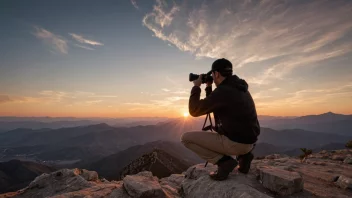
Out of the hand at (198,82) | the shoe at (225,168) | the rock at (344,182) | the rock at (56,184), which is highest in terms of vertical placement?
the hand at (198,82)

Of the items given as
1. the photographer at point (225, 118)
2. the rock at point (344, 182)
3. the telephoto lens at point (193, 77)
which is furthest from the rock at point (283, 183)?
the telephoto lens at point (193, 77)

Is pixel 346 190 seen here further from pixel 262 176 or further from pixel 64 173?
pixel 64 173

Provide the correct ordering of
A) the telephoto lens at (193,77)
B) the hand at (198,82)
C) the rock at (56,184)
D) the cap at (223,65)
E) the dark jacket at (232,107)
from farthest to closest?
the rock at (56,184), the telephoto lens at (193,77), the hand at (198,82), the cap at (223,65), the dark jacket at (232,107)

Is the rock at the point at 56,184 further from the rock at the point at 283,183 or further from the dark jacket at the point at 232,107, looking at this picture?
the rock at the point at 283,183

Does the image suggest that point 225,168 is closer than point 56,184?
Yes

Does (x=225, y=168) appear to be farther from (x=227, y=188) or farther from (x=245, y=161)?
(x=245, y=161)

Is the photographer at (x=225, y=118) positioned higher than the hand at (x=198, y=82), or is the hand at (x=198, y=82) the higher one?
the hand at (x=198, y=82)

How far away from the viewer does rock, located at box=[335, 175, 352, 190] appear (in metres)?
6.43

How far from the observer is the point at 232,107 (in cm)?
515

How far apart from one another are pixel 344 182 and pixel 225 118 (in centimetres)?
496

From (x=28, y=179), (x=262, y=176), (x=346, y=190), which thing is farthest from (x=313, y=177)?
(x=28, y=179)

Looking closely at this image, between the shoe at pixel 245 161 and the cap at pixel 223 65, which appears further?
the shoe at pixel 245 161

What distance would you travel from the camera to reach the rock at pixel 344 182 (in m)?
6.43

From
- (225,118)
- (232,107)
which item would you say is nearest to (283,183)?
(225,118)
